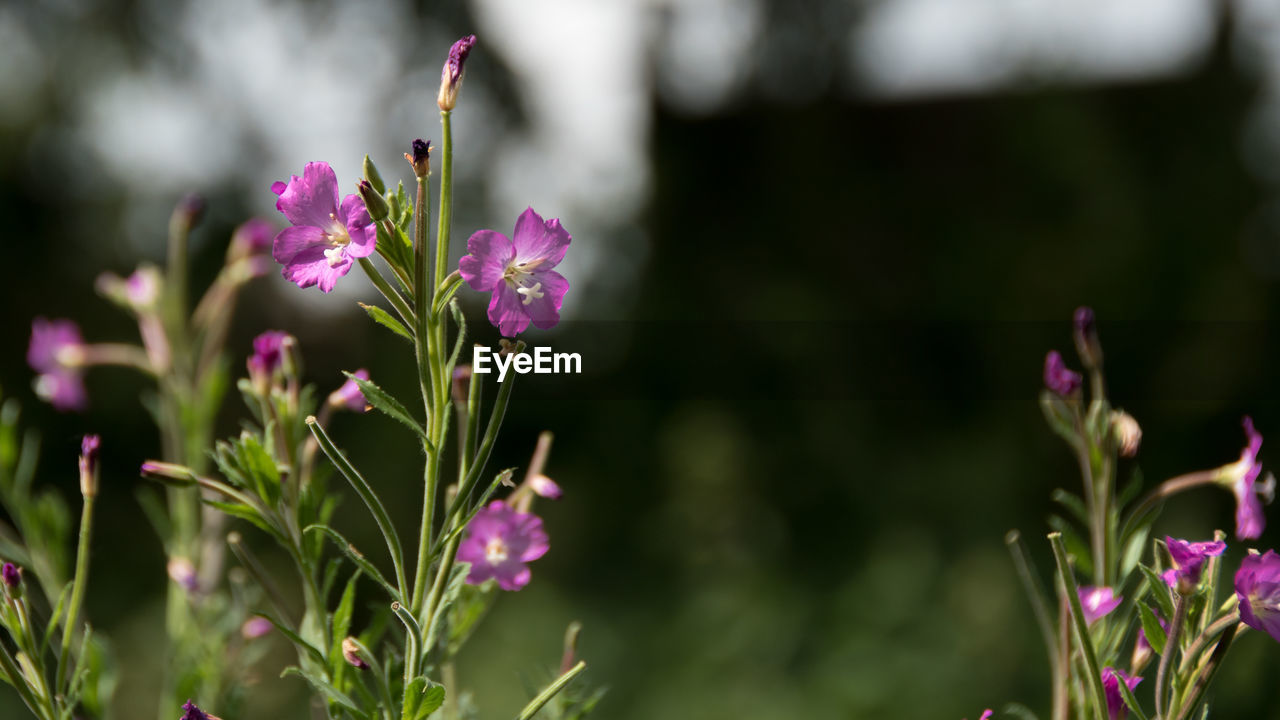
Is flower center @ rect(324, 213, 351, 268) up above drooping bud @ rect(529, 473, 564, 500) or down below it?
above

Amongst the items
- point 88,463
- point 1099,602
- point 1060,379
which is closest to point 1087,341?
point 1060,379

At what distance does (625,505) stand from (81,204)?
2.78 m

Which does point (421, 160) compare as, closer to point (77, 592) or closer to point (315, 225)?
point (315, 225)

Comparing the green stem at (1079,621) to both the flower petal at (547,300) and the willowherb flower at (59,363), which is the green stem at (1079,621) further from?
the willowherb flower at (59,363)

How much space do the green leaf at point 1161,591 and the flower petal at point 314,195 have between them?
0.39m

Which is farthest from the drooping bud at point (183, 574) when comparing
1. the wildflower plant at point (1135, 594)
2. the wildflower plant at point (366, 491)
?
the wildflower plant at point (1135, 594)

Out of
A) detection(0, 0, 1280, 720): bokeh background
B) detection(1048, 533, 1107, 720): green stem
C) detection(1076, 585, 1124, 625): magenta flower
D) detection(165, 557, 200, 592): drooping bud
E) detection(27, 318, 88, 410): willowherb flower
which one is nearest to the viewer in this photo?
detection(1048, 533, 1107, 720): green stem

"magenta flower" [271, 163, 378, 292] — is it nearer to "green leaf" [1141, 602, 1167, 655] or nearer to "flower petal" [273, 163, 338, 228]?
"flower petal" [273, 163, 338, 228]

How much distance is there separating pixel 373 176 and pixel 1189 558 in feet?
1.23

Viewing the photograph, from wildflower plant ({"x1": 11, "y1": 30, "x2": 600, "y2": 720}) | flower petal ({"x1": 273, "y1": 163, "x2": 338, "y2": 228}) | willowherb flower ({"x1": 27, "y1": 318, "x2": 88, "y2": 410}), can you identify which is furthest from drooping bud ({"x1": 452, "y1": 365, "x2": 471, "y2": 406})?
willowherb flower ({"x1": 27, "y1": 318, "x2": 88, "y2": 410})

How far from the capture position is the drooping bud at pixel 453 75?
405 mm

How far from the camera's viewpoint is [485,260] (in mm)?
418

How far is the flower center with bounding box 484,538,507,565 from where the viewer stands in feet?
1.71

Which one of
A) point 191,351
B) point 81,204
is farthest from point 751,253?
point 191,351
